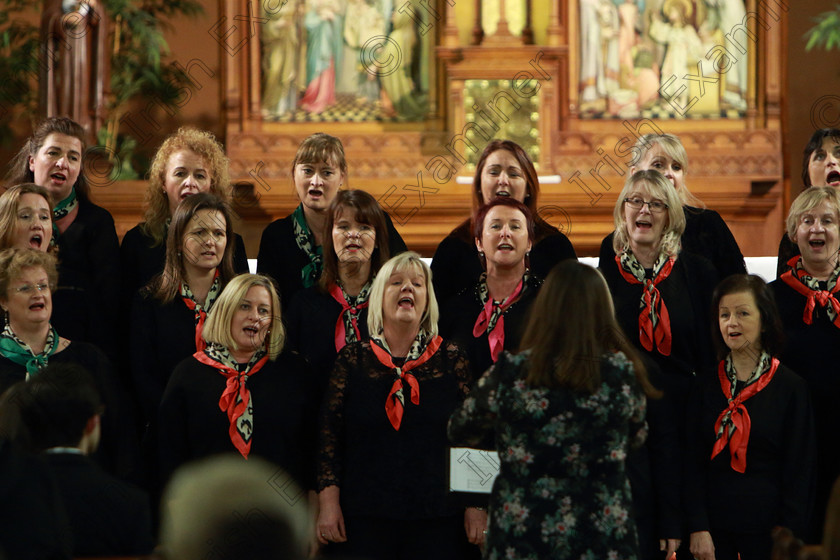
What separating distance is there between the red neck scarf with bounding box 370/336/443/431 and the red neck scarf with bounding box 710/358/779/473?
3.39ft

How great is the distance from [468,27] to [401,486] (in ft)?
15.2

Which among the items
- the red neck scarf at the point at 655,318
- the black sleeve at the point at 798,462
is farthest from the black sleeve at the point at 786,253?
the black sleeve at the point at 798,462

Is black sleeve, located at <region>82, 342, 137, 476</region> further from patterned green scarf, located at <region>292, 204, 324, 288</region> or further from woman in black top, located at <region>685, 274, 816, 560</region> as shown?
woman in black top, located at <region>685, 274, 816, 560</region>

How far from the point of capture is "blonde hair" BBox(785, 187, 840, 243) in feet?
15.8

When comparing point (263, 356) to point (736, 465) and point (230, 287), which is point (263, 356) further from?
point (736, 465)

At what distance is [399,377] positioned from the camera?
13.9ft

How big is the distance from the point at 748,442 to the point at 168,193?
255 cm

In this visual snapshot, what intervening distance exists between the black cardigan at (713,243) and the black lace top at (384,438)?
1.29m

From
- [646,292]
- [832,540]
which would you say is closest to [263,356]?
[646,292]

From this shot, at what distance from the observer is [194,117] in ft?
28.2

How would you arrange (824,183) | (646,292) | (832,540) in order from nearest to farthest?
(832,540) < (646,292) < (824,183)

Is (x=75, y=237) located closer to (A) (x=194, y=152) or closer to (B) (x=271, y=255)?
(A) (x=194, y=152)

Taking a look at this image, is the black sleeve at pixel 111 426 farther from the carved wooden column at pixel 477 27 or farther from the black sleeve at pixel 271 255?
the carved wooden column at pixel 477 27

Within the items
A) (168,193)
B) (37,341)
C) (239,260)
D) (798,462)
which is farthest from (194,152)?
(798,462)
